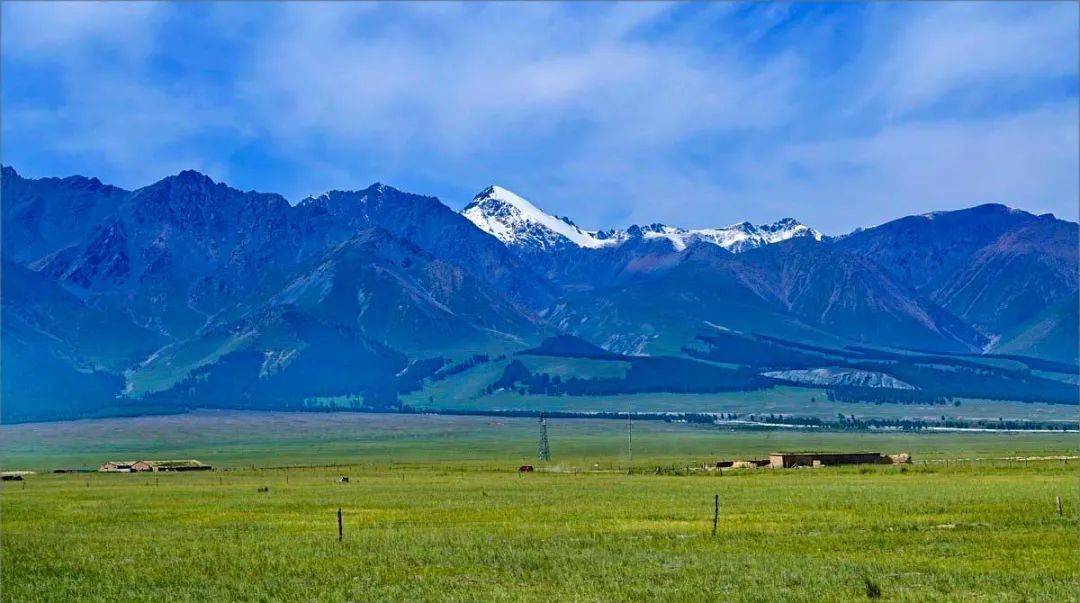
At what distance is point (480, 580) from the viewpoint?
50719mm

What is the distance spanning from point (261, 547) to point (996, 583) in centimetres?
3507

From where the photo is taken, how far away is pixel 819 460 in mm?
162500

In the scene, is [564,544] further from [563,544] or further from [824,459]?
[824,459]

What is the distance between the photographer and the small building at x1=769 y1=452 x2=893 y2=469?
15962 cm

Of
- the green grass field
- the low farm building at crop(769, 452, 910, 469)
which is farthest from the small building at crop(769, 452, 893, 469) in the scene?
the green grass field

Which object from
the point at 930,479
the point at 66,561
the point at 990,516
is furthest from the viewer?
the point at 930,479

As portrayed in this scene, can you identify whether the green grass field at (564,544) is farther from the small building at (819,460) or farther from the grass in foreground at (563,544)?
the small building at (819,460)

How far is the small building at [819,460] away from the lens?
160 m

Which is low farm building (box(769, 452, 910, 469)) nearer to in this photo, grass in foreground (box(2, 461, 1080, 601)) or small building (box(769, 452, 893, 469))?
small building (box(769, 452, 893, 469))

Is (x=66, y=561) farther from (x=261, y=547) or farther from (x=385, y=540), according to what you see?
(x=385, y=540)

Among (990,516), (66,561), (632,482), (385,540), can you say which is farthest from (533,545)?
(632,482)

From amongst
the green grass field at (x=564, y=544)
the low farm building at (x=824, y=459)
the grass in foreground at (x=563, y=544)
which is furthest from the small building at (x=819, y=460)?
the grass in foreground at (x=563, y=544)

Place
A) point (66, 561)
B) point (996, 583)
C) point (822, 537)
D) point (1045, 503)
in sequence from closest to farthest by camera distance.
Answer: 1. point (996, 583)
2. point (66, 561)
3. point (822, 537)
4. point (1045, 503)

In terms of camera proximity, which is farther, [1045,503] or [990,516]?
[1045,503]
